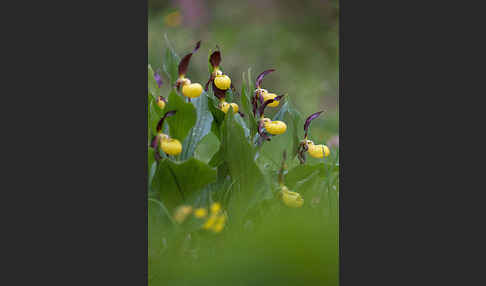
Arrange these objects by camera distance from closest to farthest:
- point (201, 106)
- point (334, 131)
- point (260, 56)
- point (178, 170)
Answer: point (178, 170) → point (201, 106) → point (260, 56) → point (334, 131)

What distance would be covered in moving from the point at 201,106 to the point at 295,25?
42.4 inches

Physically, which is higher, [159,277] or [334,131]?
[334,131]

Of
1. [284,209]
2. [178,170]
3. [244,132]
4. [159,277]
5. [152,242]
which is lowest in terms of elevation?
[159,277]

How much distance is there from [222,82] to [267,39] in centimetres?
157

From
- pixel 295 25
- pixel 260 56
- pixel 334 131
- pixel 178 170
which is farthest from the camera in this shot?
pixel 334 131

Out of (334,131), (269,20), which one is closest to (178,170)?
(269,20)

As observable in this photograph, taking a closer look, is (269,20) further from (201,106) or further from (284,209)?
(284,209)

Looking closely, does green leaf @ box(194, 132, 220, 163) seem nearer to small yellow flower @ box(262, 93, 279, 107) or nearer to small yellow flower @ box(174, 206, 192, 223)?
small yellow flower @ box(262, 93, 279, 107)

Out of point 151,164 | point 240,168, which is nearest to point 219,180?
point 240,168

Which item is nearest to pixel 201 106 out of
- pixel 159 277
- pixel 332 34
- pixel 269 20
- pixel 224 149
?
pixel 224 149

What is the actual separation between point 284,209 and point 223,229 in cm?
30

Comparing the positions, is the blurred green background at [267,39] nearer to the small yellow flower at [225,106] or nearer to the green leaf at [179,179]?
the small yellow flower at [225,106]

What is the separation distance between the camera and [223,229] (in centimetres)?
234

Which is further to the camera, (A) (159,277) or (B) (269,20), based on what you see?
(B) (269,20)
